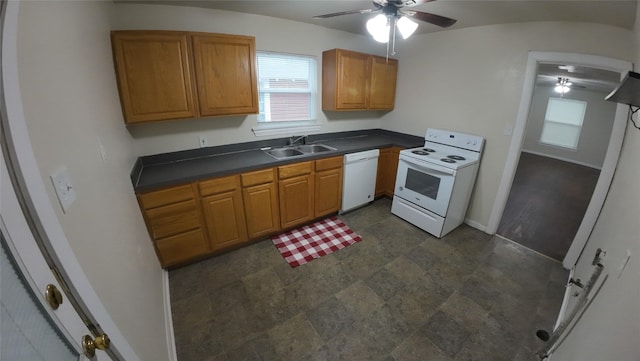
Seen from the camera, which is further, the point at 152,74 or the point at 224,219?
the point at 224,219

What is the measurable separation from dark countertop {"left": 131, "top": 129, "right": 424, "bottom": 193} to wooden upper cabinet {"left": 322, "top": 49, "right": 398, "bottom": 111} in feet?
1.79

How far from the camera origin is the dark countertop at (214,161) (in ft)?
6.59

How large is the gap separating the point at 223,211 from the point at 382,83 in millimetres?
2778

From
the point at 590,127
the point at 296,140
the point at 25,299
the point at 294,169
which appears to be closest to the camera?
the point at 25,299

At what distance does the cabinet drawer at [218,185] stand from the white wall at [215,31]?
2.03ft

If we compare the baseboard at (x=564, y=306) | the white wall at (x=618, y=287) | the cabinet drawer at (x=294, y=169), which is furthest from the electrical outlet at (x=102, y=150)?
the baseboard at (x=564, y=306)

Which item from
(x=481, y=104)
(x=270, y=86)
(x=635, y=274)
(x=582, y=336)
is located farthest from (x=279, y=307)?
(x=481, y=104)

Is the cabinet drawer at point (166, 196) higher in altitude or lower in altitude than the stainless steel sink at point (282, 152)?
lower

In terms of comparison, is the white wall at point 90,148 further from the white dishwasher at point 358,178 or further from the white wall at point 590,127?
the white wall at point 590,127

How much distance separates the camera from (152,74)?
6.39 feet

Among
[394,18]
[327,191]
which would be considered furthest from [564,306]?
[394,18]

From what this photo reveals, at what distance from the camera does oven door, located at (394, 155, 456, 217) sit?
263 centimetres

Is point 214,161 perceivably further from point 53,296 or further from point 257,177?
point 53,296

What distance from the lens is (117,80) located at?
1841 millimetres
